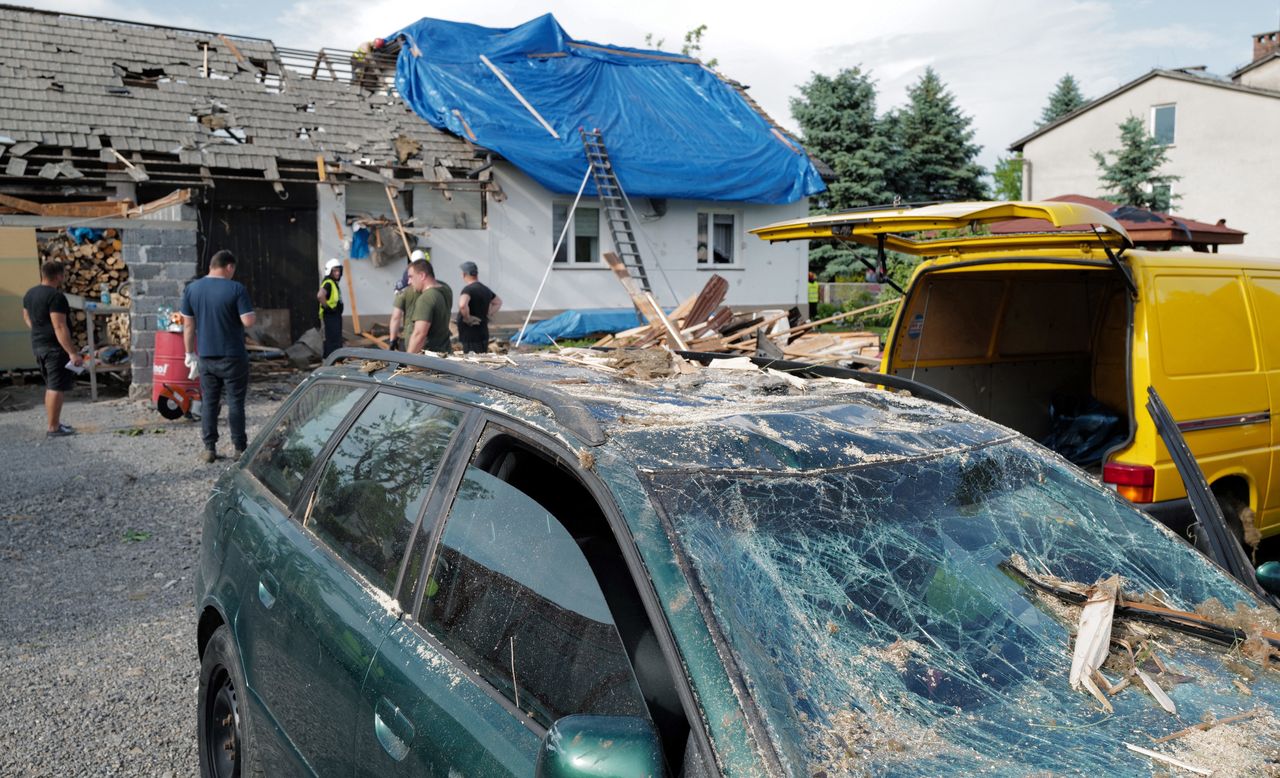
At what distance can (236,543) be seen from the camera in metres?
3.19

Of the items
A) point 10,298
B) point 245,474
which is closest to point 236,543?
point 245,474

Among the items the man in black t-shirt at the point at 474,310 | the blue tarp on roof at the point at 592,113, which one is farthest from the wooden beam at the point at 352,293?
the man in black t-shirt at the point at 474,310

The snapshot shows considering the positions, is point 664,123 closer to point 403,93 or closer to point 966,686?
point 403,93

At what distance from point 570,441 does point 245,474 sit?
1974 mm

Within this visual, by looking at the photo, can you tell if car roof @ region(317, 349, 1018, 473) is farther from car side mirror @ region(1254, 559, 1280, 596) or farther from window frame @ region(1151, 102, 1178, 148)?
window frame @ region(1151, 102, 1178, 148)

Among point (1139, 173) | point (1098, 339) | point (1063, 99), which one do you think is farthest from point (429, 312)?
point (1063, 99)

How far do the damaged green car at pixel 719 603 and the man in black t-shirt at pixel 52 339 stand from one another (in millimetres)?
8310

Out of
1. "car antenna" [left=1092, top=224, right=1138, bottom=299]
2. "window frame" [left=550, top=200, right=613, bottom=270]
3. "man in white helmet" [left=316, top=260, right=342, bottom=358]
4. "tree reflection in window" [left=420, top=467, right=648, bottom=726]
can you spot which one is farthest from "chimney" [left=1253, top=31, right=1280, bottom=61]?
"tree reflection in window" [left=420, top=467, right=648, bottom=726]

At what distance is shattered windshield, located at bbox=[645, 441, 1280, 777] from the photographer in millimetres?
1707

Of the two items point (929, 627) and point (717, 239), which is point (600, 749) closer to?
point (929, 627)

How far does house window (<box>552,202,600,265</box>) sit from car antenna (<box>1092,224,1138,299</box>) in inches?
567

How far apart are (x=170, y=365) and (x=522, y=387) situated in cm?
Answer: 947

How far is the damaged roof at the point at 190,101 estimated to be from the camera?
14414mm

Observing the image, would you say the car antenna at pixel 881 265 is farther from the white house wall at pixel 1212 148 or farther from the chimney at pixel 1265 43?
the chimney at pixel 1265 43
